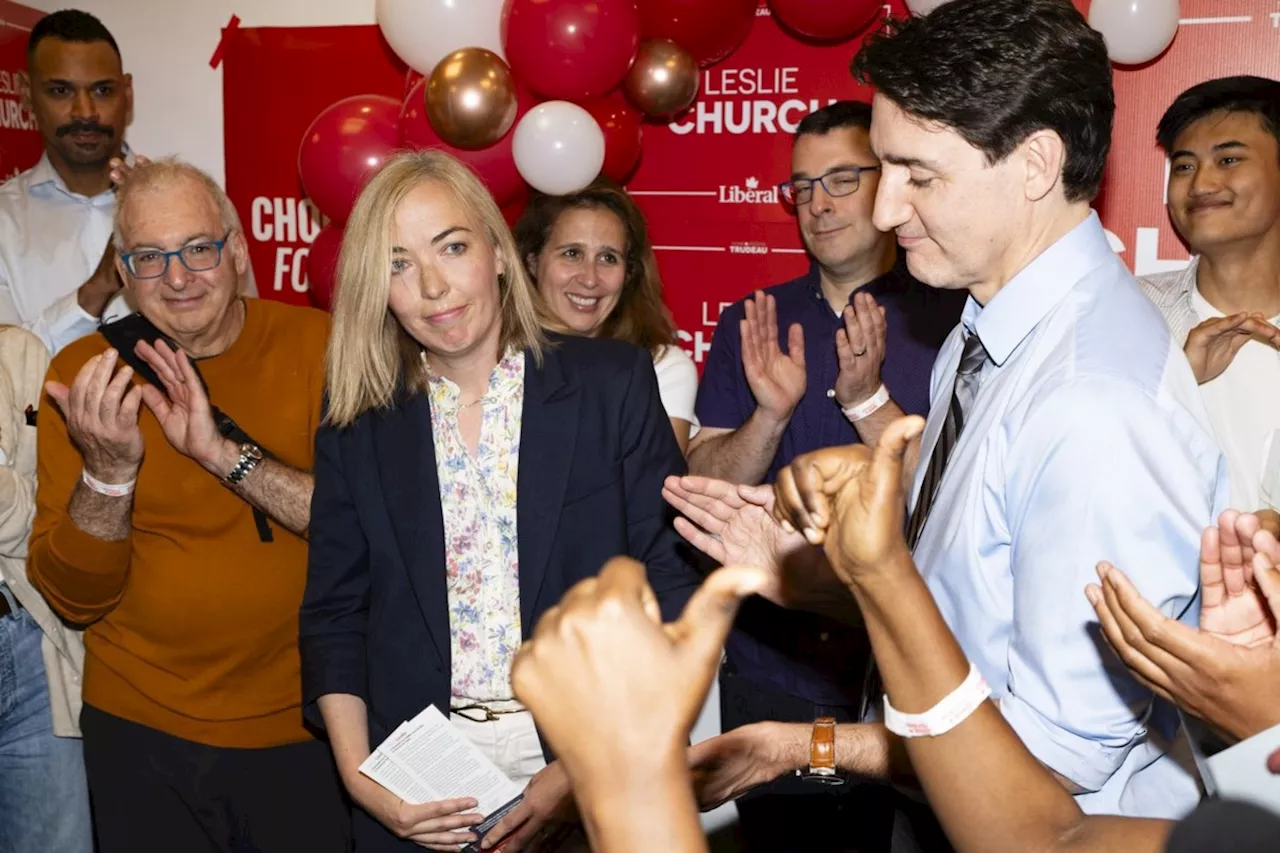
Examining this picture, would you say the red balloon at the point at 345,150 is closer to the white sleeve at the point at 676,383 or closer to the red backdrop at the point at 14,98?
the white sleeve at the point at 676,383

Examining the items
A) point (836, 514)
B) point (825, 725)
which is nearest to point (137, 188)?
point (825, 725)

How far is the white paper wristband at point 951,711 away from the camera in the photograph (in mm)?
1041

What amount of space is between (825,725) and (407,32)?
255cm

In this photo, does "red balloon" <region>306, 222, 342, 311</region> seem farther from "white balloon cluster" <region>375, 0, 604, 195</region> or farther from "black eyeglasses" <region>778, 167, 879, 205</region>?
"black eyeglasses" <region>778, 167, 879, 205</region>

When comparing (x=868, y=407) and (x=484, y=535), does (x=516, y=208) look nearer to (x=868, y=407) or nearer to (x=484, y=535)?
(x=868, y=407)

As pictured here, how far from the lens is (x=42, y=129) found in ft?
12.4

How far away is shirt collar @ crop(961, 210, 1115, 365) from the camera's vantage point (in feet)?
5.06

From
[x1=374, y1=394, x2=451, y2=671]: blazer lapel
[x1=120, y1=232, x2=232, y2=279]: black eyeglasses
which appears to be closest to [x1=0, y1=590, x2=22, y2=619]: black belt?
[x1=120, y1=232, x2=232, y2=279]: black eyeglasses

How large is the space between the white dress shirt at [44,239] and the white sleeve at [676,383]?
6.35 ft

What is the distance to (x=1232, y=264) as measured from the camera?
290 centimetres

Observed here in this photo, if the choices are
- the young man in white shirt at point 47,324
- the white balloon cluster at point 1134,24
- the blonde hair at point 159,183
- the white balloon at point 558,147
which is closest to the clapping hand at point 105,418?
the blonde hair at point 159,183

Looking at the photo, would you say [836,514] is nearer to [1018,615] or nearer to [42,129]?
[1018,615]

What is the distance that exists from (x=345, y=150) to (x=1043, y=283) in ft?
7.76

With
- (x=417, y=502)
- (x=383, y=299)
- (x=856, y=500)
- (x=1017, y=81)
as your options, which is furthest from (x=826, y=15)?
(x=856, y=500)
